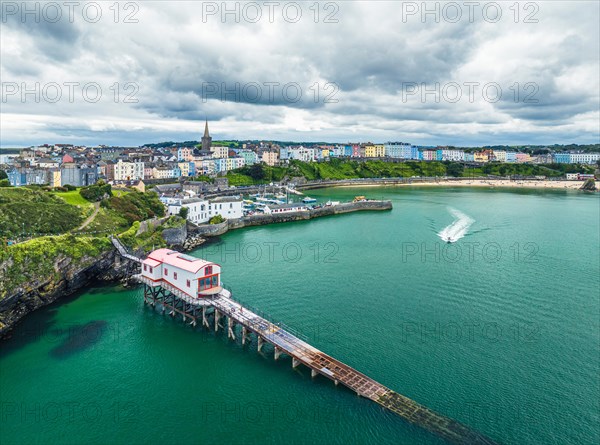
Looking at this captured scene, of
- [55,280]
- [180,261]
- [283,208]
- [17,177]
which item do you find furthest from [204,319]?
[17,177]

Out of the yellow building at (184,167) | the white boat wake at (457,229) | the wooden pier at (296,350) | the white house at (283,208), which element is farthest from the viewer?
the yellow building at (184,167)

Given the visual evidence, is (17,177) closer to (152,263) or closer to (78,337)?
(152,263)

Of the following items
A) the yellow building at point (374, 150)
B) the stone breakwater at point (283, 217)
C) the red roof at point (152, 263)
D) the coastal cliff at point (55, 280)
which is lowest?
the coastal cliff at point (55, 280)

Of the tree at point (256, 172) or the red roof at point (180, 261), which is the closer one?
the red roof at point (180, 261)

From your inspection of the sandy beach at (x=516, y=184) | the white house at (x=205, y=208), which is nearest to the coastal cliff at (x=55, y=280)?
the white house at (x=205, y=208)

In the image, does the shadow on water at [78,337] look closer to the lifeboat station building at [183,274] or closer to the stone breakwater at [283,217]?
the lifeboat station building at [183,274]

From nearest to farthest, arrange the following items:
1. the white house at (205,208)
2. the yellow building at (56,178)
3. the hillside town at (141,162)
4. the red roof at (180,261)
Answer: the red roof at (180,261) → the white house at (205,208) → the yellow building at (56,178) → the hillside town at (141,162)

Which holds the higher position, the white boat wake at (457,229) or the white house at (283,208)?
the white house at (283,208)
